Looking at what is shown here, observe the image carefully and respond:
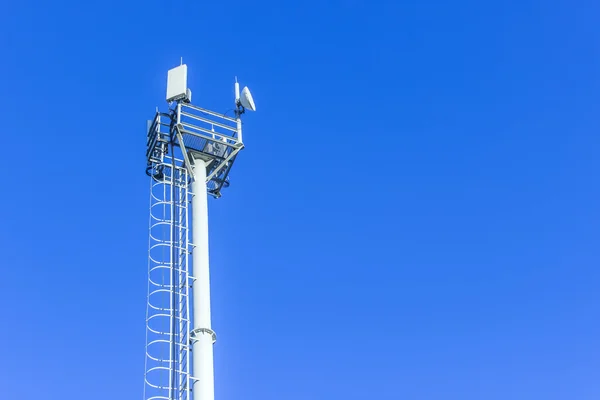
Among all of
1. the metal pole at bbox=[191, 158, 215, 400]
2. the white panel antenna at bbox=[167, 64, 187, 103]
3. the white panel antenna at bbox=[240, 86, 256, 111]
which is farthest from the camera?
the white panel antenna at bbox=[240, 86, 256, 111]

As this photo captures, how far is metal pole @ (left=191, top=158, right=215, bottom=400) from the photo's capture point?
27.4 meters

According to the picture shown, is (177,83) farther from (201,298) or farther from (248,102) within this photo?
(201,298)

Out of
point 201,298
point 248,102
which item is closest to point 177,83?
Answer: point 248,102

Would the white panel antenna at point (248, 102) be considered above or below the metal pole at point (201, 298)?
above

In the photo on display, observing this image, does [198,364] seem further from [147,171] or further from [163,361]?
[147,171]

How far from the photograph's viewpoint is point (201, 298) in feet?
95.6

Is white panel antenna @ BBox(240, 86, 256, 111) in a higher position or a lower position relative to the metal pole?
higher

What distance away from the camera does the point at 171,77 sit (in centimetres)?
3425

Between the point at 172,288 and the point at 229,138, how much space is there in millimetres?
7066

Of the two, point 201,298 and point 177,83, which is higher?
point 177,83

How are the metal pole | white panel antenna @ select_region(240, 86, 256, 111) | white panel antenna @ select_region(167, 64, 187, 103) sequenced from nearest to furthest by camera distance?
1. the metal pole
2. white panel antenna @ select_region(167, 64, 187, 103)
3. white panel antenna @ select_region(240, 86, 256, 111)

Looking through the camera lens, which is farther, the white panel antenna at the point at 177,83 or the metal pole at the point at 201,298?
the white panel antenna at the point at 177,83

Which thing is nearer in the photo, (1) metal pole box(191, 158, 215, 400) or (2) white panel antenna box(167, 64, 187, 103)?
(1) metal pole box(191, 158, 215, 400)

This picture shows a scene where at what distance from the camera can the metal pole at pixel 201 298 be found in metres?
27.4
